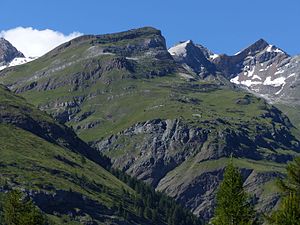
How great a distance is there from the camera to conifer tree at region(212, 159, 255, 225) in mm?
53125

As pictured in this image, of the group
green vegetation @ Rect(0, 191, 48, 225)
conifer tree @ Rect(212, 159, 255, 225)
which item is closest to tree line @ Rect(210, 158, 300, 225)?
conifer tree @ Rect(212, 159, 255, 225)

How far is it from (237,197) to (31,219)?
1771 centimetres

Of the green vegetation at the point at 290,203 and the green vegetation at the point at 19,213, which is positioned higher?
the green vegetation at the point at 290,203

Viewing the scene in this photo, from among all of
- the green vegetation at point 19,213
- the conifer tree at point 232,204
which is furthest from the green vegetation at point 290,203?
the green vegetation at point 19,213

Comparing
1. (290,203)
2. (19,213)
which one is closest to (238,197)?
(290,203)

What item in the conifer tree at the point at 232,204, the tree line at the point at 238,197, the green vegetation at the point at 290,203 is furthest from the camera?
the conifer tree at the point at 232,204

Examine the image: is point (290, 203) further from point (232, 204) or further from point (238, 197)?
point (232, 204)

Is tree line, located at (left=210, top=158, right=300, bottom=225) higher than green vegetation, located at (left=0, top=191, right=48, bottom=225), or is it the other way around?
tree line, located at (left=210, top=158, right=300, bottom=225)

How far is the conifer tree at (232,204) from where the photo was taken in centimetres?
5312

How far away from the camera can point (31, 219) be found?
5312 cm

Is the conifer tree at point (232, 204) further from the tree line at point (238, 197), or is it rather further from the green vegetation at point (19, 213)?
the green vegetation at point (19, 213)

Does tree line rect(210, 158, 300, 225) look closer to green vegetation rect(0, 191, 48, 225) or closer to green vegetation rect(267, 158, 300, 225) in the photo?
green vegetation rect(267, 158, 300, 225)

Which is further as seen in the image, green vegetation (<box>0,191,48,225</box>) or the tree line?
green vegetation (<box>0,191,48,225</box>)

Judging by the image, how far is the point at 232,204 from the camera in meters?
53.4
